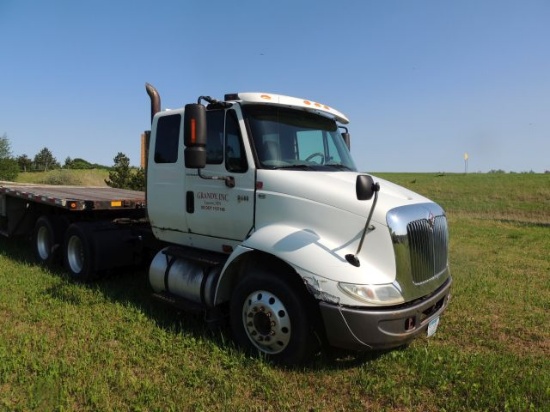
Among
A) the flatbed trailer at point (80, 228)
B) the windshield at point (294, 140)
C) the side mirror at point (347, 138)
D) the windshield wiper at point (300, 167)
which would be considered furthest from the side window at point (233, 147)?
the flatbed trailer at point (80, 228)

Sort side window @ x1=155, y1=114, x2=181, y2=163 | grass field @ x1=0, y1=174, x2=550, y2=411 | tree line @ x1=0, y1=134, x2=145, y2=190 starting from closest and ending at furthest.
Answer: grass field @ x1=0, y1=174, x2=550, y2=411, side window @ x1=155, y1=114, x2=181, y2=163, tree line @ x1=0, y1=134, x2=145, y2=190

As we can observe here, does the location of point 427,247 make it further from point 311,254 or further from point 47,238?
point 47,238

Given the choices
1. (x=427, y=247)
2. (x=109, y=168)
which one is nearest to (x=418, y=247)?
(x=427, y=247)

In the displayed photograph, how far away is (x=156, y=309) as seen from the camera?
535 cm

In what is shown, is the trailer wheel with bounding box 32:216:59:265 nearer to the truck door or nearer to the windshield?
the truck door

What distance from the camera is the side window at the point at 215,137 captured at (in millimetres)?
4625

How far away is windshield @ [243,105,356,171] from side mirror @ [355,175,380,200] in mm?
1039

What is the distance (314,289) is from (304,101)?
2.22 meters

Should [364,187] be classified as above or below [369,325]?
above

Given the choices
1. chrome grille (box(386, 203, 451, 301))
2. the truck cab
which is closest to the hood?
the truck cab

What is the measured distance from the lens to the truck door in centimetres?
443

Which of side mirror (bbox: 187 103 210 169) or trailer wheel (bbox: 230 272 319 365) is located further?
side mirror (bbox: 187 103 210 169)

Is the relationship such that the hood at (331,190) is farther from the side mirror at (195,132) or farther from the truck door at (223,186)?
the side mirror at (195,132)

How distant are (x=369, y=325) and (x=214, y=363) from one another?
1.46 meters
